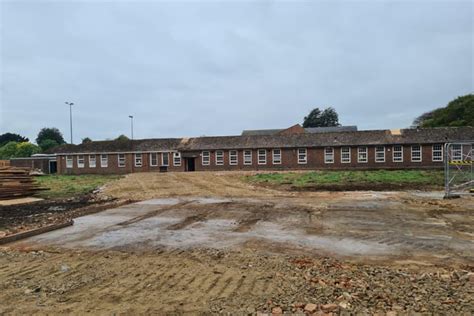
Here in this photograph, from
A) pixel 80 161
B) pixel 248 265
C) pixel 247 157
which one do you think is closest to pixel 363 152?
pixel 247 157

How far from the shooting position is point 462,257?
22.5ft

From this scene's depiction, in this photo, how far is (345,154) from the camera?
42156mm

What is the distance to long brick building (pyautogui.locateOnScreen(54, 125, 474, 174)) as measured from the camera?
40.2 meters

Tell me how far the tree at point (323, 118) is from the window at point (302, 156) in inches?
2395

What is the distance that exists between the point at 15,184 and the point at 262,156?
29866mm

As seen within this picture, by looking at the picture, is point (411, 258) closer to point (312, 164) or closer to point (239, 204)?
point (239, 204)

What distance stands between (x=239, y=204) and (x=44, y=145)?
89800mm

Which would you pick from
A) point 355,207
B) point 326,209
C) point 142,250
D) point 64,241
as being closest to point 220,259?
point 142,250

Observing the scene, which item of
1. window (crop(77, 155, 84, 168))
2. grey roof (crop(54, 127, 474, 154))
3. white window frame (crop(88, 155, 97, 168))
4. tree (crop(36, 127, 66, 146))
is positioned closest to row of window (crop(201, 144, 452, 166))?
grey roof (crop(54, 127, 474, 154))

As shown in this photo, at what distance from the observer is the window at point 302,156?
43388 millimetres

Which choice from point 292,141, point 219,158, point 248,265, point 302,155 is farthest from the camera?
point 219,158

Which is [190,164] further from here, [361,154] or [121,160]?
[361,154]

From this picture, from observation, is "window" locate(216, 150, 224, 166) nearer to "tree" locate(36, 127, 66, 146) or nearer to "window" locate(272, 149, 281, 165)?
"window" locate(272, 149, 281, 165)

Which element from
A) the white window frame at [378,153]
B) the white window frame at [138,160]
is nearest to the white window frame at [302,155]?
the white window frame at [378,153]
